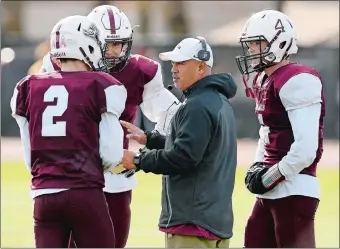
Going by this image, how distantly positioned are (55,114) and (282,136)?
1410 millimetres

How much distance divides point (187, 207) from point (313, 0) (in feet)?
94.7

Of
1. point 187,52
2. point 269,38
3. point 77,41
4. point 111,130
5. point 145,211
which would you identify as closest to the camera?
point 111,130

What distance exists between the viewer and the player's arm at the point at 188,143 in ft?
18.1

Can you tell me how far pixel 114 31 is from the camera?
6.61 metres

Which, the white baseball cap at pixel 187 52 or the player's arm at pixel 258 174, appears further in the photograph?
the player's arm at pixel 258 174

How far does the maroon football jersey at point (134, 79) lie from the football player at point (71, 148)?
1.27 m

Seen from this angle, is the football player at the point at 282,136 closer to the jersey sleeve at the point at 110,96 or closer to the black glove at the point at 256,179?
the black glove at the point at 256,179

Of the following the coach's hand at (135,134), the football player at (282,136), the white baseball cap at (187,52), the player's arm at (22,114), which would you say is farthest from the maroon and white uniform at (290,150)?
the player's arm at (22,114)

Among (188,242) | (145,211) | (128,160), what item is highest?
(128,160)

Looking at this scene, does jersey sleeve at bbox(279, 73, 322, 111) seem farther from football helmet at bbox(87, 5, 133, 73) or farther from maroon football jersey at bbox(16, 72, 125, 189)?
football helmet at bbox(87, 5, 133, 73)

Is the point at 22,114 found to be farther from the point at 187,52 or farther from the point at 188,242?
the point at 188,242

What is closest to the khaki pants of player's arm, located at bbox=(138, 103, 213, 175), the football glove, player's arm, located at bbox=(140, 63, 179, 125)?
player's arm, located at bbox=(138, 103, 213, 175)

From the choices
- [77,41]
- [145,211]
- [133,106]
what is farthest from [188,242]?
[145,211]

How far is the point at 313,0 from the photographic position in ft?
111
